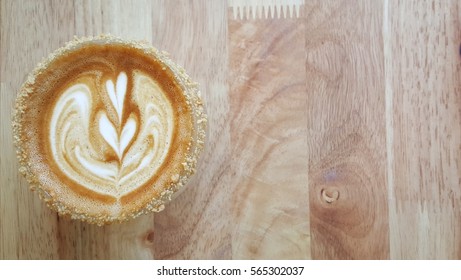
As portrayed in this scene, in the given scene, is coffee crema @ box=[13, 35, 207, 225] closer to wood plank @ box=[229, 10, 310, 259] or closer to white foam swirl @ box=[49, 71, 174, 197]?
white foam swirl @ box=[49, 71, 174, 197]

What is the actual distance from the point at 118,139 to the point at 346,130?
1.48 ft

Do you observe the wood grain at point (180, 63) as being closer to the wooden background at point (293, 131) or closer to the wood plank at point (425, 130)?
the wooden background at point (293, 131)

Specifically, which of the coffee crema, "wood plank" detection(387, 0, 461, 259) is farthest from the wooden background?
the coffee crema

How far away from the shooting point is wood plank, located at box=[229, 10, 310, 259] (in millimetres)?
996

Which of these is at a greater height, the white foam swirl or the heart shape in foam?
the heart shape in foam

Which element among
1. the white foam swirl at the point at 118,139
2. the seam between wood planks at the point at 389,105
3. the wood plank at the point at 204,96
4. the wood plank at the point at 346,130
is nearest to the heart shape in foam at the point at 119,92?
the white foam swirl at the point at 118,139

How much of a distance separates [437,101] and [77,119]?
2.32 feet

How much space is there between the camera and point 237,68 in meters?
1.00

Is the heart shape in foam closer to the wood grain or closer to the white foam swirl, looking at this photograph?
the white foam swirl

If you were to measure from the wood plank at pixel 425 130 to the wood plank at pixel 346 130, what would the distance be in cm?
3

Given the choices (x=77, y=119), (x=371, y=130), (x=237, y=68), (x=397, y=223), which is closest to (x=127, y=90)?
(x=77, y=119)

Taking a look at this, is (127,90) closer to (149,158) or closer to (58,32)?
(149,158)

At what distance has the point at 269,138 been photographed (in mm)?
999

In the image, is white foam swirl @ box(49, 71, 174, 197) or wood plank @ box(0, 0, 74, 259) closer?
white foam swirl @ box(49, 71, 174, 197)
